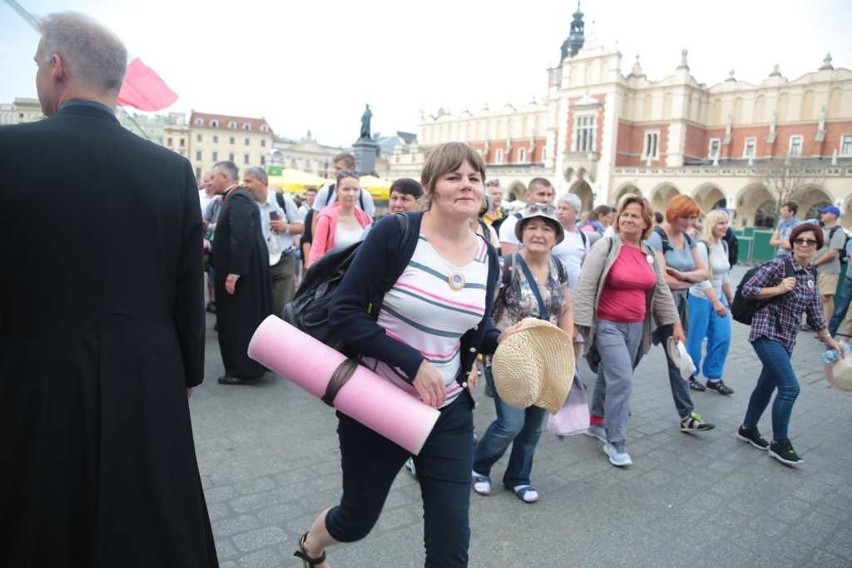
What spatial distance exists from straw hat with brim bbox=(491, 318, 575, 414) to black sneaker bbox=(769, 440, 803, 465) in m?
3.27

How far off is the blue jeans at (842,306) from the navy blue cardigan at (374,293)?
10.3 m

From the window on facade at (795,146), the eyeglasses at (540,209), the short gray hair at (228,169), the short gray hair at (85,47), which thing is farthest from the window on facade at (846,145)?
the short gray hair at (85,47)

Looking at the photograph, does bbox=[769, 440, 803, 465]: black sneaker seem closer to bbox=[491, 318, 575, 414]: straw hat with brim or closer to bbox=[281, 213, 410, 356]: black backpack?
bbox=[491, 318, 575, 414]: straw hat with brim

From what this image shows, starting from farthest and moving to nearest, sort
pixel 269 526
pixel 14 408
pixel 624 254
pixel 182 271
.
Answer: pixel 624 254
pixel 269 526
pixel 182 271
pixel 14 408

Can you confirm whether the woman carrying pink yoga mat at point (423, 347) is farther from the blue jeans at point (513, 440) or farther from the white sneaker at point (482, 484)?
the white sneaker at point (482, 484)

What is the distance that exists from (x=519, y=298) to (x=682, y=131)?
5938 centimetres

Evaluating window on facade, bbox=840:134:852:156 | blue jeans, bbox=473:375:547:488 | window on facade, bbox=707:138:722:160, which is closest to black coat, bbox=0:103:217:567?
blue jeans, bbox=473:375:547:488

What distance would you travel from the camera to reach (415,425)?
82.6 inches

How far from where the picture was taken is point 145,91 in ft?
31.6

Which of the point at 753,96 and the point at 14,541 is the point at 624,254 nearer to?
the point at 14,541

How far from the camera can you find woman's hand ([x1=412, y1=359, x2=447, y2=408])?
211 cm

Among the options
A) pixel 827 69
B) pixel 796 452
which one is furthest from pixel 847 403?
pixel 827 69

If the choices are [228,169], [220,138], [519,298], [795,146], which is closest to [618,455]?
[519,298]

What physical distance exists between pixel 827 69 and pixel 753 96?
6.11 meters
